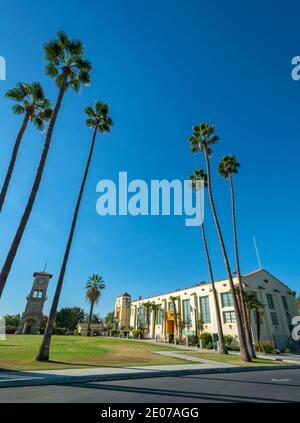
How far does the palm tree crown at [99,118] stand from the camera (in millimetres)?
24062

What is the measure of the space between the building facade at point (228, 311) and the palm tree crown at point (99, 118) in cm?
3191

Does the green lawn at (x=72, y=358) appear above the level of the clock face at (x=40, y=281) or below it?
below

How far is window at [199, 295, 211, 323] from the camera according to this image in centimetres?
4543

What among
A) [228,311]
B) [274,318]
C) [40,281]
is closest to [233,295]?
[228,311]

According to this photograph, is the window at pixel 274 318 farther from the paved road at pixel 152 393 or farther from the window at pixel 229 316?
the paved road at pixel 152 393

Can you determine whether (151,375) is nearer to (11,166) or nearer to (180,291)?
(11,166)

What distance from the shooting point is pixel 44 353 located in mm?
14703

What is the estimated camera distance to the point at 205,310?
152 ft

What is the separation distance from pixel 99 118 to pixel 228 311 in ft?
113

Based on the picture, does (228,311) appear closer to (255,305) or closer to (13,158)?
(255,305)

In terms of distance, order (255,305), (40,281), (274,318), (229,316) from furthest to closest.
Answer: (40,281)
(274,318)
(229,316)
(255,305)

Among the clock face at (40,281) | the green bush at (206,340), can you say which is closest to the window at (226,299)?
the green bush at (206,340)

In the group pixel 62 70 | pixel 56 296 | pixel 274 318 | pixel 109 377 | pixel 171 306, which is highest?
pixel 62 70
